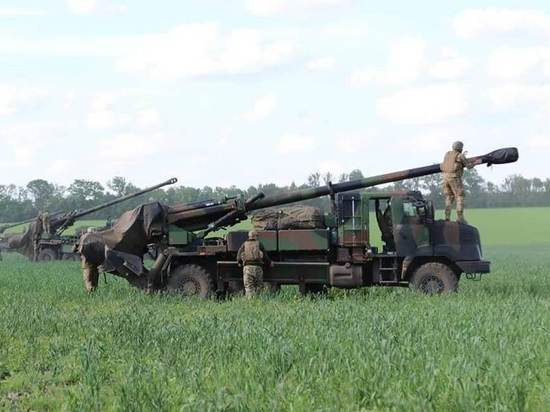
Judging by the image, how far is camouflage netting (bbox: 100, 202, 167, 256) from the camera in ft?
60.4

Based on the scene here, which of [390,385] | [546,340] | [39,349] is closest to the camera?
[390,385]

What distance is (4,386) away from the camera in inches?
330

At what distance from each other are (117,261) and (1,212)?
85.6 m

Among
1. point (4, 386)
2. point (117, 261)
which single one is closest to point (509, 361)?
point (4, 386)

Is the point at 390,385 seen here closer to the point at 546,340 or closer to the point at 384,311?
the point at 546,340

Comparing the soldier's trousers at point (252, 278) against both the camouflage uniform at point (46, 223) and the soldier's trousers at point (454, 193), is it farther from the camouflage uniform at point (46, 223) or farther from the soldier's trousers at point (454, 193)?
the camouflage uniform at point (46, 223)

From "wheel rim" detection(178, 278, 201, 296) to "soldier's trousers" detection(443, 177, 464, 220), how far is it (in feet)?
17.6

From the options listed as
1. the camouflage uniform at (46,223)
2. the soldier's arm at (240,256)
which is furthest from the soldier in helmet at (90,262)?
the camouflage uniform at (46,223)

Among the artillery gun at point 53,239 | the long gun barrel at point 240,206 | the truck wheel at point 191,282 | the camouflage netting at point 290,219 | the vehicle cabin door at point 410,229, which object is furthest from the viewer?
the artillery gun at point 53,239

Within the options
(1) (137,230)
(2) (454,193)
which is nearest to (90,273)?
(1) (137,230)

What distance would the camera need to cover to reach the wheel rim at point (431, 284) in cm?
1658

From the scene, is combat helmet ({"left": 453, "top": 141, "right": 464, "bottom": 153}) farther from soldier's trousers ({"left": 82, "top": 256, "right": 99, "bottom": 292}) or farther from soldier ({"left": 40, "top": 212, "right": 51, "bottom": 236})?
soldier ({"left": 40, "top": 212, "right": 51, "bottom": 236})

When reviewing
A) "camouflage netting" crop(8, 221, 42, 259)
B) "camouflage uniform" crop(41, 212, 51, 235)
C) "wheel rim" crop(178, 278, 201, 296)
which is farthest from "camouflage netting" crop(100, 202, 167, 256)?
"camouflage netting" crop(8, 221, 42, 259)

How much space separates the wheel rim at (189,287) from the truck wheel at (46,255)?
23.7 metres
